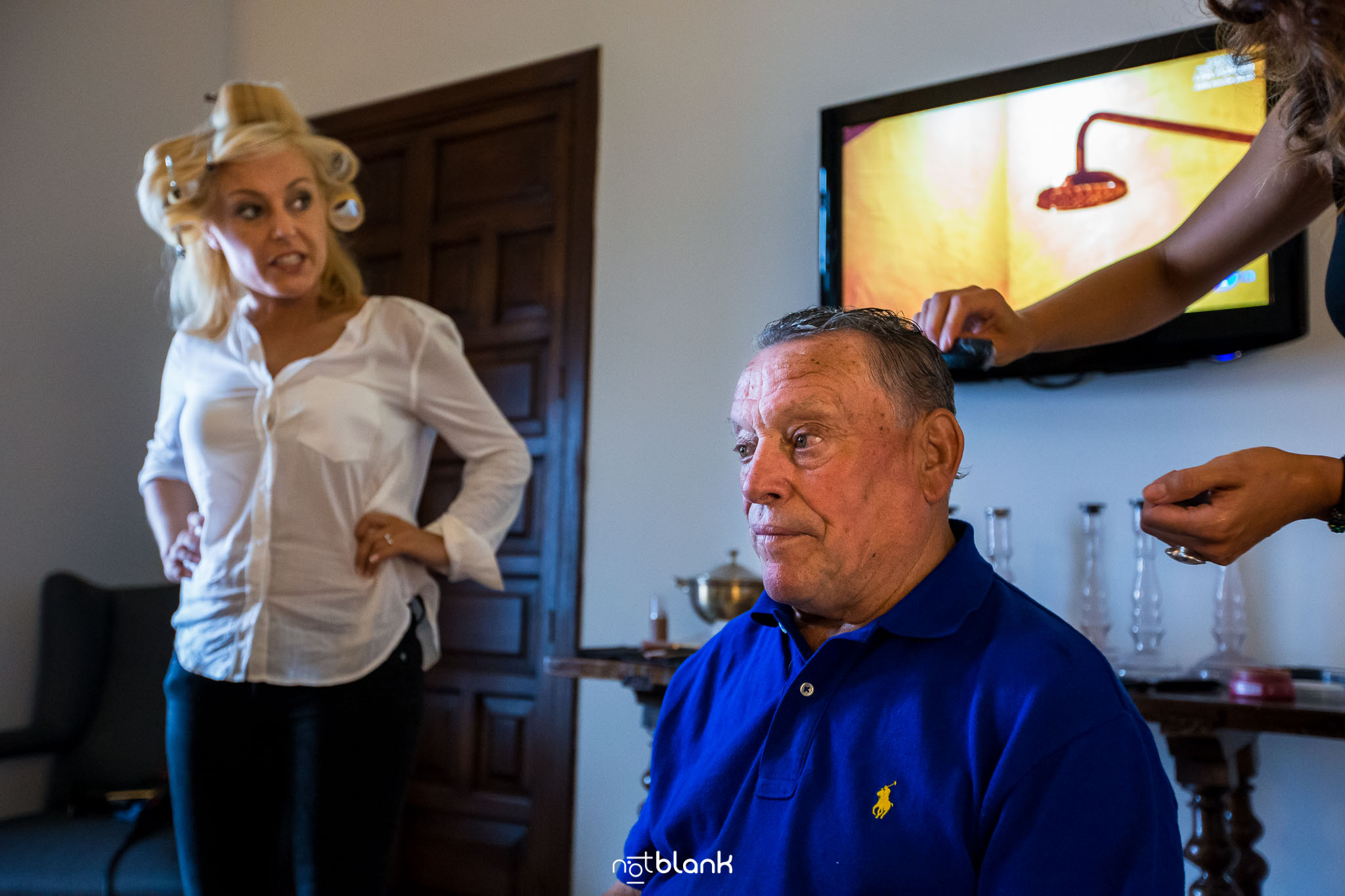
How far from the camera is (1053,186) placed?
2.39 m

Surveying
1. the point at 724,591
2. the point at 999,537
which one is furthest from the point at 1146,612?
the point at 724,591

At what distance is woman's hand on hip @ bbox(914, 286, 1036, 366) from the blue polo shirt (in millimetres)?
234

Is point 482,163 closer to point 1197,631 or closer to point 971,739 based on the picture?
point 1197,631

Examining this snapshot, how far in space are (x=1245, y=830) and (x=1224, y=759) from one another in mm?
329

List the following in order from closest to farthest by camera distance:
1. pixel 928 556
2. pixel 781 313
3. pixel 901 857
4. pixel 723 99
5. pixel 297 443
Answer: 1. pixel 901 857
2. pixel 928 556
3. pixel 297 443
4. pixel 781 313
5. pixel 723 99

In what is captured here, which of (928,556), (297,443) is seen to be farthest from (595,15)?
(928,556)

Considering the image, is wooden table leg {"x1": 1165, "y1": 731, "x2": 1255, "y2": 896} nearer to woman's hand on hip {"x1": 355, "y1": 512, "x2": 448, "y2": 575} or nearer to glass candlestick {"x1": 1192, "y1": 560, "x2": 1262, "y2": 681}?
glass candlestick {"x1": 1192, "y1": 560, "x2": 1262, "y2": 681}

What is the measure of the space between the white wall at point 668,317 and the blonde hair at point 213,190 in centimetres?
125

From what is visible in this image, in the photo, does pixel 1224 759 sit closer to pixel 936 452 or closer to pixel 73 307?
pixel 936 452

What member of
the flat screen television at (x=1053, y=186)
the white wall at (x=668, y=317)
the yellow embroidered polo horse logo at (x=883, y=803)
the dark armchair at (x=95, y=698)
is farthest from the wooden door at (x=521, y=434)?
the yellow embroidered polo horse logo at (x=883, y=803)

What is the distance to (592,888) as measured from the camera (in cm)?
295

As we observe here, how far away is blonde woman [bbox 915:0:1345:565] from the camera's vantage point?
914mm

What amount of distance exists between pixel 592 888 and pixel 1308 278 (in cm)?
239

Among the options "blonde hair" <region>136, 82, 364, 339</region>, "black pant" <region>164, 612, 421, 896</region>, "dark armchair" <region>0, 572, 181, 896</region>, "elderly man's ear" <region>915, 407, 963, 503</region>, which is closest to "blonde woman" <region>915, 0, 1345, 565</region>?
"elderly man's ear" <region>915, 407, 963, 503</region>
